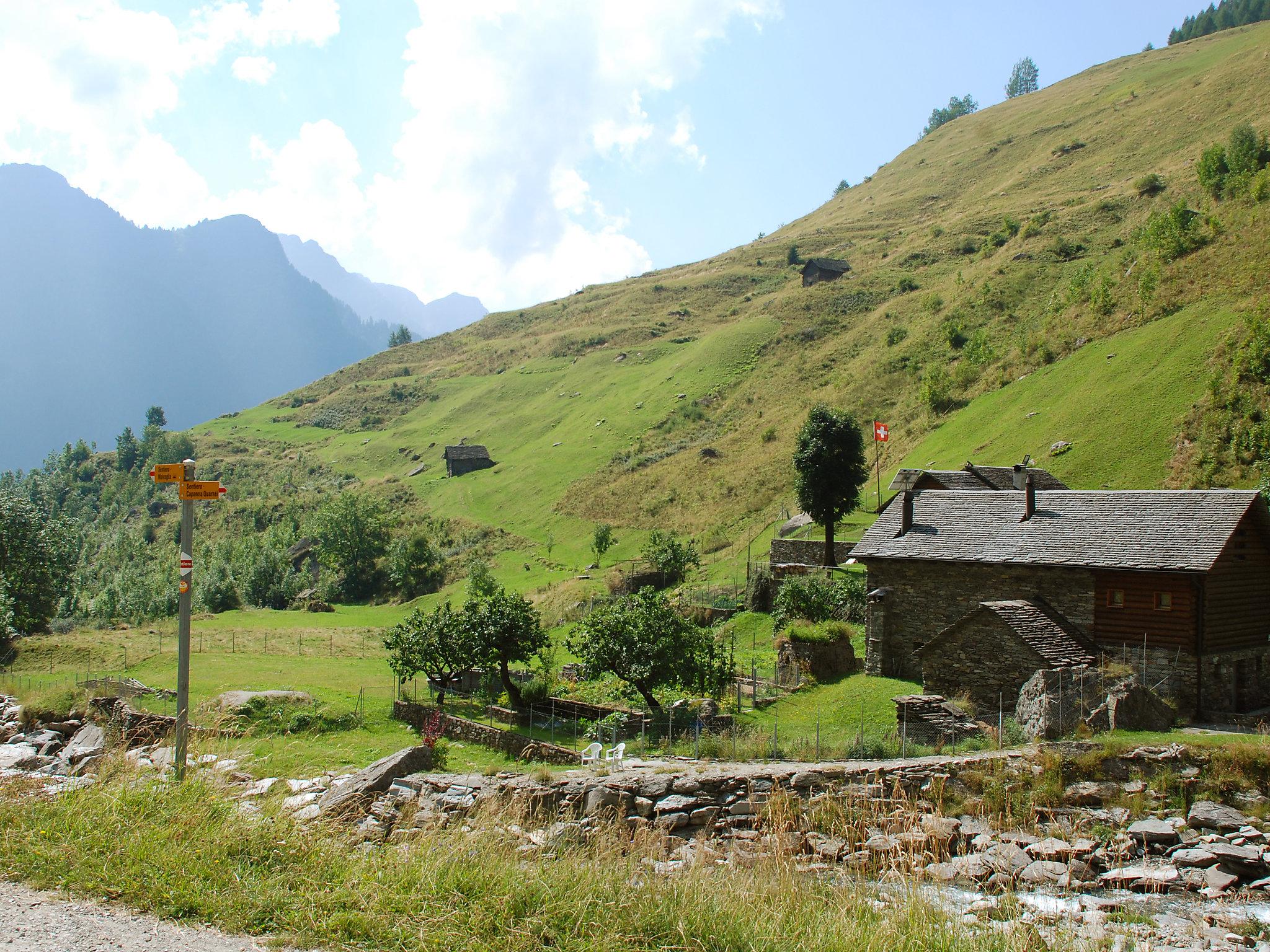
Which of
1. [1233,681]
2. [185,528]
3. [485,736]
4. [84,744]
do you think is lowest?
[485,736]

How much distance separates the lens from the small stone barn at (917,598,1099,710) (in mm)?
23125

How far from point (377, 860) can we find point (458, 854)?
0.79 m

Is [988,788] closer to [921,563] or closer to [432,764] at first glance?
[432,764]

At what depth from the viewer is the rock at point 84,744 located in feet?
58.7

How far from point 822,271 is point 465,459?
61382mm

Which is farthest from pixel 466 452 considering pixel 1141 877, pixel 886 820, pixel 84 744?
pixel 1141 877

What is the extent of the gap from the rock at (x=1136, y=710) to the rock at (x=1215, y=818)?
371cm

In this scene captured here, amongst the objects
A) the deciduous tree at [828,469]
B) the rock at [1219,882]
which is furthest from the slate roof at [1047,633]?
the deciduous tree at [828,469]

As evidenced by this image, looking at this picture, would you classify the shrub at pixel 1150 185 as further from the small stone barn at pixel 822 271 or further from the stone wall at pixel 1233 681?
the stone wall at pixel 1233 681

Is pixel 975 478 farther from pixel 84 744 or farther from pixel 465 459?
pixel 465 459

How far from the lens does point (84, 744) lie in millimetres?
20047

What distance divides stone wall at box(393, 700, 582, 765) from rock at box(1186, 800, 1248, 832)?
1263 cm

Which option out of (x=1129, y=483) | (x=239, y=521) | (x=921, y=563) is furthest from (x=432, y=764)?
(x=239, y=521)

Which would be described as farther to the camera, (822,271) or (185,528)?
(822,271)
